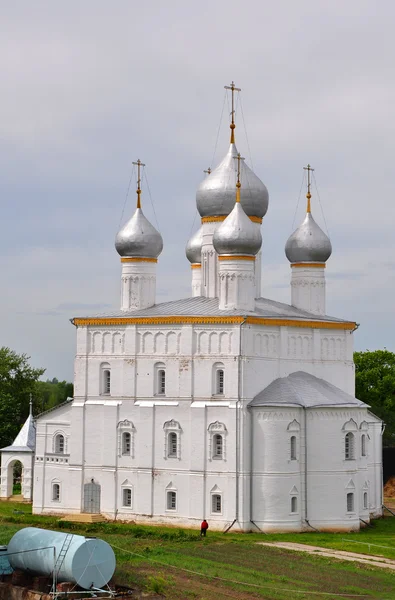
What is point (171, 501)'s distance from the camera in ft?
129

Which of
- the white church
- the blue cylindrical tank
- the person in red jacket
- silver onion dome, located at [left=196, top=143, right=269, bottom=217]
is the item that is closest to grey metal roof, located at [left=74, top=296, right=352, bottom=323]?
the white church

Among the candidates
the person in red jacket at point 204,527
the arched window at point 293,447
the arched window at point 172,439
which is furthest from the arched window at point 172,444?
the arched window at point 293,447

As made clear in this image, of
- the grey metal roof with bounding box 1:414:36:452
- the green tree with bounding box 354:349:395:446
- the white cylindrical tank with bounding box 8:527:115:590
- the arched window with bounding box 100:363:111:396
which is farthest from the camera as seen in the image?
the green tree with bounding box 354:349:395:446

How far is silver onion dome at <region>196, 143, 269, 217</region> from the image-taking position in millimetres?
42344

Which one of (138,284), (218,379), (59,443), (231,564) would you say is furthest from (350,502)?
(59,443)

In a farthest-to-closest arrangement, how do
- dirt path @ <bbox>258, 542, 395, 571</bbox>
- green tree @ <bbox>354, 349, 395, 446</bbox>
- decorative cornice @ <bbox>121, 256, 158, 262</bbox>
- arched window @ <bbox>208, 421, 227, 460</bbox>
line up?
green tree @ <bbox>354, 349, 395, 446</bbox>
decorative cornice @ <bbox>121, 256, 158, 262</bbox>
arched window @ <bbox>208, 421, 227, 460</bbox>
dirt path @ <bbox>258, 542, 395, 571</bbox>

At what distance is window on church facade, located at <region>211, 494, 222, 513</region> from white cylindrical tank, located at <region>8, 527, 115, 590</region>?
11981 mm

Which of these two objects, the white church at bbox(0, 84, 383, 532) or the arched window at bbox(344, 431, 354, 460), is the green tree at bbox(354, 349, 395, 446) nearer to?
the white church at bbox(0, 84, 383, 532)

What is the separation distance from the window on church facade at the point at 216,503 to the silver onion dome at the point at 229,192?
35.9 feet

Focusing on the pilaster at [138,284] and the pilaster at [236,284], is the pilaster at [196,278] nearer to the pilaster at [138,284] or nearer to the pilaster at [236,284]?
the pilaster at [138,284]

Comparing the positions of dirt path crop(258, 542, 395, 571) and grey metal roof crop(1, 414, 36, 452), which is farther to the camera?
grey metal roof crop(1, 414, 36, 452)

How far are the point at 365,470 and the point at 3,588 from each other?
17616 millimetres

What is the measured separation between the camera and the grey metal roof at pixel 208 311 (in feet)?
129

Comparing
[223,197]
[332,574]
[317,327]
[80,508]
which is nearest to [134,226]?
[223,197]
